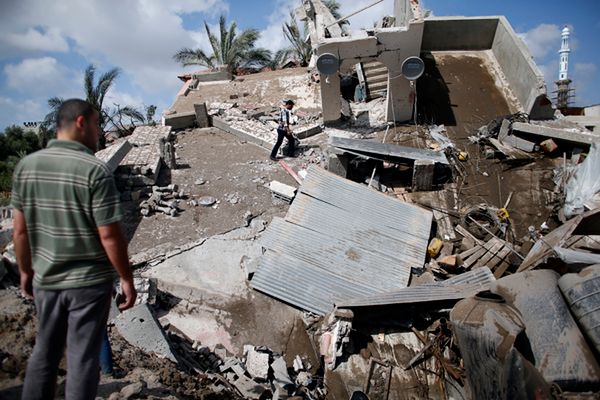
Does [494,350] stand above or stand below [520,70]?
below

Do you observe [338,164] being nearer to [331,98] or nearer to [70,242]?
[331,98]

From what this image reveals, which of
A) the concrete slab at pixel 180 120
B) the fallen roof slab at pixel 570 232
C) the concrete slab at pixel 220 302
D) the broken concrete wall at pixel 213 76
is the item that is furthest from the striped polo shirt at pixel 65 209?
the broken concrete wall at pixel 213 76

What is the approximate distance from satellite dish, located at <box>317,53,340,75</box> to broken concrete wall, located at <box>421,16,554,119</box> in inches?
205

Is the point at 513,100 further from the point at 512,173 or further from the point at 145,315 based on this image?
the point at 145,315

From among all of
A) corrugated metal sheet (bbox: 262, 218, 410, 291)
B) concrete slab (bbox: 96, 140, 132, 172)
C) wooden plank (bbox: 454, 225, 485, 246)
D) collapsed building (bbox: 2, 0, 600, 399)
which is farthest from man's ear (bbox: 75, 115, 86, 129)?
wooden plank (bbox: 454, 225, 485, 246)

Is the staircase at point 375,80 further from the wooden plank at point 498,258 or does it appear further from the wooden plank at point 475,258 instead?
the wooden plank at point 498,258

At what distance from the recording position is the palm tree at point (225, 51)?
21719 millimetres

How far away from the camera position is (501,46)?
1391 centimetres

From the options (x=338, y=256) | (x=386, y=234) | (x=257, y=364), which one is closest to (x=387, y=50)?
(x=386, y=234)

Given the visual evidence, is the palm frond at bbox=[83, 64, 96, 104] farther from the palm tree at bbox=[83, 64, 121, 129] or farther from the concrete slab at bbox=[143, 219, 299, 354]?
the concrete slab at bbox=[143, 219, 299, 354]

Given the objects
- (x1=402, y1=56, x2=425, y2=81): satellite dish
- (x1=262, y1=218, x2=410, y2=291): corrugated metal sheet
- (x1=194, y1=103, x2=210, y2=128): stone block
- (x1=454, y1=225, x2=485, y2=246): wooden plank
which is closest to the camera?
A: (x1=262, y1=218, x2=410, y2=291): corrugated metal sheet

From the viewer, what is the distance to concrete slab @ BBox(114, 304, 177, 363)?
16.7ft

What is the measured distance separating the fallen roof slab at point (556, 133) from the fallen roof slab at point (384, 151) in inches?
106

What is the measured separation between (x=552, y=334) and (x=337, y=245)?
403 centimetres
